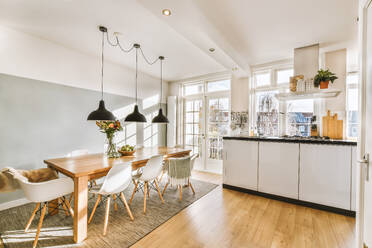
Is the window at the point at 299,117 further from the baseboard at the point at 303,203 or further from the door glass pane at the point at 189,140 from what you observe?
the door glass pane at the point at 189,140

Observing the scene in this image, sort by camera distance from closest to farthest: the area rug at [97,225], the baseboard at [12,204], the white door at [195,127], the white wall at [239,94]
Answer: the area rug at [97,225] < the baseboard at [12,204] < the white wall at [239,94] < the white door at [195,127]

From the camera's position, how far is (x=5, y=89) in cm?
244

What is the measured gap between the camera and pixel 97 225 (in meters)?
2.03

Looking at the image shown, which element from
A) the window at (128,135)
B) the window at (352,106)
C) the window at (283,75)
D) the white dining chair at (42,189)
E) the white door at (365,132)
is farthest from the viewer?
the window at (128,135)

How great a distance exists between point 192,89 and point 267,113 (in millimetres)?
2321

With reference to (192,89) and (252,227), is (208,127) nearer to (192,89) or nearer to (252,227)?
(192,89)

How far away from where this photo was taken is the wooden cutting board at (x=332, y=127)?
286 centimetres

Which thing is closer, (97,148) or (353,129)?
(353,129)

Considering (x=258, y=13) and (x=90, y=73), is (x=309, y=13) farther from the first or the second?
(x=90, y=73)

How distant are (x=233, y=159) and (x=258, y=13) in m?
2.48

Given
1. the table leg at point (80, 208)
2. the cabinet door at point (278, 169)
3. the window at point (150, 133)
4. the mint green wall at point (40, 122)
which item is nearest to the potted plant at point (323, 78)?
the cabinet door at point (278, 169)

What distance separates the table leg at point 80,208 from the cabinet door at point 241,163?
253cm

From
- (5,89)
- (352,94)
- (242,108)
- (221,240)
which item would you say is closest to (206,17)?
(242,108)

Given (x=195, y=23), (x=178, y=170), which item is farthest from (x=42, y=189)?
(x=195, y=23)
